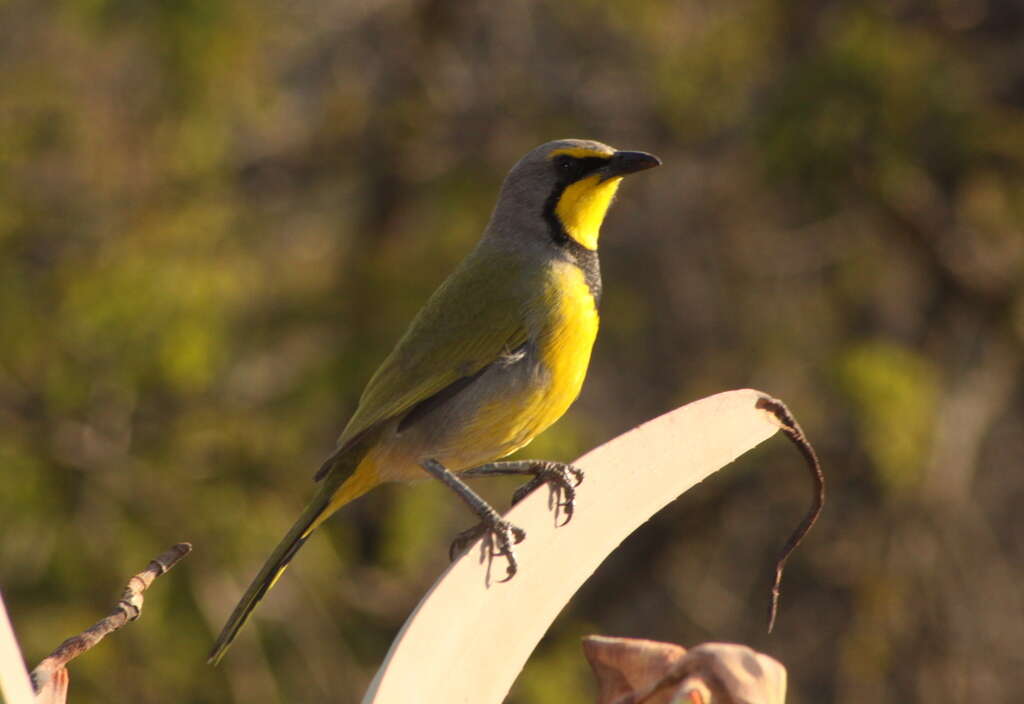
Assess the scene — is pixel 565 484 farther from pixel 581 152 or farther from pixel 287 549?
pixel 581 152

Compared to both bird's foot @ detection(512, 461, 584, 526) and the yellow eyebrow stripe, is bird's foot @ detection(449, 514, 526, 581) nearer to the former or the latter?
bird's foot @ detection(512, 461, 584, 526)

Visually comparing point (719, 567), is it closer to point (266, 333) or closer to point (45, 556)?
A: point (266, 333)

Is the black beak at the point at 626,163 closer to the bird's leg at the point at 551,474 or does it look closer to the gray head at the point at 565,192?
the gray head at the point at 565,192

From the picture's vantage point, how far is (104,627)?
4.55 feet

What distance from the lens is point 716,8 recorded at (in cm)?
695

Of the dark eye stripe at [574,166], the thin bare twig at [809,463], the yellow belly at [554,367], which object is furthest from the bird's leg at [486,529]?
the dark eye stripe at [574,166]

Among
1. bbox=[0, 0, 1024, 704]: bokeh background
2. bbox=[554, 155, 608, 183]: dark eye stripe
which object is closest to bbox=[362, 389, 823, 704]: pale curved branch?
bbox=[554, 155, 608, 183]: dark eye stripe

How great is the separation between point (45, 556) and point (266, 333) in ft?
4.73

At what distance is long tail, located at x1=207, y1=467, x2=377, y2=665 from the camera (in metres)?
2.55

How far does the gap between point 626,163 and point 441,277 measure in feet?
8.68

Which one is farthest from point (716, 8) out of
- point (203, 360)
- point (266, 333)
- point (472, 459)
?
point (472, 459)

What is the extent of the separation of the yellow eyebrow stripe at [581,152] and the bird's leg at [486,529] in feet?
2.68

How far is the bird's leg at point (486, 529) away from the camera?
75.6 inches

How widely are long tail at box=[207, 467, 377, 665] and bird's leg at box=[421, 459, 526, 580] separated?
0.54 feet
